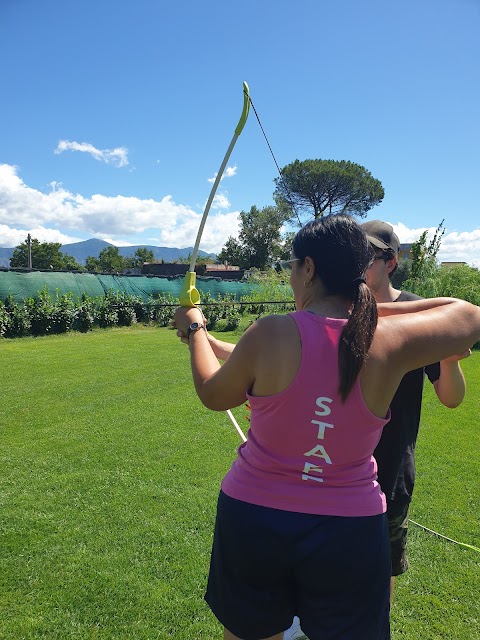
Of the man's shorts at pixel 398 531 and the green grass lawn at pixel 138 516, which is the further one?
the green grass lawn at pixel 138 516

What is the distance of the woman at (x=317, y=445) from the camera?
41.1 inches

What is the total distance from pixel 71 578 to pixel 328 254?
2.55 m

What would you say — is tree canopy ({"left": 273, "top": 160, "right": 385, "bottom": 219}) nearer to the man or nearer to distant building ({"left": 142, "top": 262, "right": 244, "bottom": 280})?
distant building ({"left": 142, "top": 262, "right": 244, "bottom": 280})

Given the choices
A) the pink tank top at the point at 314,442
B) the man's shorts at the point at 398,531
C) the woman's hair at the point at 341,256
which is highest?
the woman's hair at the point at 341,256

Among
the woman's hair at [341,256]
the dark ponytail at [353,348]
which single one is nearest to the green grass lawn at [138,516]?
the dark ponytail at [353,348]

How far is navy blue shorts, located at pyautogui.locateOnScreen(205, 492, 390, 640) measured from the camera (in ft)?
3.56

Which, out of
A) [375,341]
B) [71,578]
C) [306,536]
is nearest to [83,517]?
[71,578]

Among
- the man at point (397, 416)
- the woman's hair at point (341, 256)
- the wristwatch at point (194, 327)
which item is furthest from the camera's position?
the man at point (397, 416)

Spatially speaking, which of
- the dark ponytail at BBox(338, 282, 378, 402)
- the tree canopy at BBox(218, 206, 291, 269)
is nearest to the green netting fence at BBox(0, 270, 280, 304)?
the dark ponytail at BBox(338, 282, 378, 402)

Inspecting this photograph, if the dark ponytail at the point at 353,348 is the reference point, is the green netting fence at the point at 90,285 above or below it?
below

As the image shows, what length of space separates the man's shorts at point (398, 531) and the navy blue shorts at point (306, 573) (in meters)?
0.68

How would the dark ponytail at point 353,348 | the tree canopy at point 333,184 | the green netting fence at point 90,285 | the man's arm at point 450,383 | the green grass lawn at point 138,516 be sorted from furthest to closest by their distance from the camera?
the tree canopy at point 333,184, the green netting fence at point 90,285, the green grass lawn at point 138,516, the man's arm at point 450,383, the dark ponytail at point 353,348

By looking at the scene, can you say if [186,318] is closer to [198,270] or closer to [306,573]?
[306,573]

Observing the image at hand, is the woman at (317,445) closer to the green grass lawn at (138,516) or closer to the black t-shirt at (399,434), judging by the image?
the black t-shirt at (399,434)
